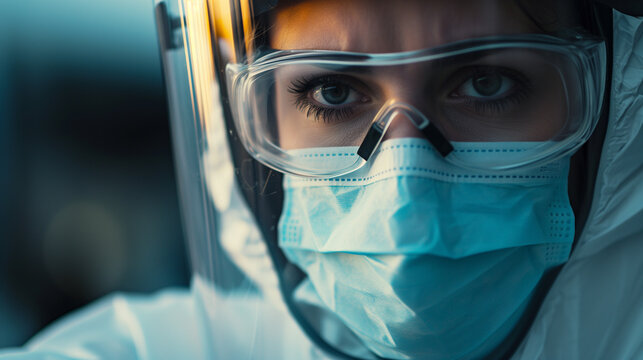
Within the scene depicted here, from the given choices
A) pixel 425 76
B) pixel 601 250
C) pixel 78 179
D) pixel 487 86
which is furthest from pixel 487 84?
pixel 78 179

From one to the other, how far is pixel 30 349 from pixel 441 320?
3.57 feet

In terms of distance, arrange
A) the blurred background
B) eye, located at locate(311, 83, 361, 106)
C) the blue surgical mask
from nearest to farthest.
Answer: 1. the blue surgical mask
2. eye, located at locate(311, 83, 361, 106)
3. the blurred background

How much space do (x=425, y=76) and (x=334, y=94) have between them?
187 mm

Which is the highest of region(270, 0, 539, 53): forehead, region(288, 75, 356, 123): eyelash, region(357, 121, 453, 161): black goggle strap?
region(270, 0, 539, 53): forehead

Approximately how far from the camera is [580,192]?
0.89 meters

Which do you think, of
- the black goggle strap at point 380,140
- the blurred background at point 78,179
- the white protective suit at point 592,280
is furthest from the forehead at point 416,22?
the blurred background at point 78,179

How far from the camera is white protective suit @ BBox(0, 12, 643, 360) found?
0.87m

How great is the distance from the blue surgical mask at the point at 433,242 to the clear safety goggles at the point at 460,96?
0.02m

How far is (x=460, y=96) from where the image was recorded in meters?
0.82

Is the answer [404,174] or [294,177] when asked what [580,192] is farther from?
[294,177]

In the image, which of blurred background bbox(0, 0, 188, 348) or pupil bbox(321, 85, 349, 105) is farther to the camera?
blurred background bbox(0, 0, 188, 348)

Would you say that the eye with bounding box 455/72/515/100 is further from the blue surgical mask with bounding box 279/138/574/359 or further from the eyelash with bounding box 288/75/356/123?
the eyelash with bounding box 288/75/356/123

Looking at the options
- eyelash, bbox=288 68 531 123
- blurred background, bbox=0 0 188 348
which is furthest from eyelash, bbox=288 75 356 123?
blurred background, bbox=0 0 188 348

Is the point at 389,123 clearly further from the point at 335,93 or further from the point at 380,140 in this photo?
the point at 335,93
